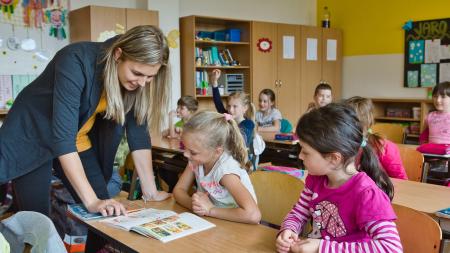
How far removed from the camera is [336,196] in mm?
1437

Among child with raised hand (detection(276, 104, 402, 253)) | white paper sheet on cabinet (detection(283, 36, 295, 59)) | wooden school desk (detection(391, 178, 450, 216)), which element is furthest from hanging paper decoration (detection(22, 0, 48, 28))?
child with raised hand (detection(276, 104, 402, 253))

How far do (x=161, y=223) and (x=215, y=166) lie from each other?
0.37 m

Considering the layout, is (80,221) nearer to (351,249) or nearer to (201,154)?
(201,154)

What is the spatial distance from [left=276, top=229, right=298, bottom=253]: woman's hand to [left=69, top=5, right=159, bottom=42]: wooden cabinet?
4.21m

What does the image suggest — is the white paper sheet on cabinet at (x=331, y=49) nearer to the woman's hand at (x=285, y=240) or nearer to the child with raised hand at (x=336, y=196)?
the child with raised hand at (x=336, y=196)

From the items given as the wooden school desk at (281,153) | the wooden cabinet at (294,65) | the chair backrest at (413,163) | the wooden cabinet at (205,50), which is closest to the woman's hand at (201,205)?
the chair backrest at (413,163)

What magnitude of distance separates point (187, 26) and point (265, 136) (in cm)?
217

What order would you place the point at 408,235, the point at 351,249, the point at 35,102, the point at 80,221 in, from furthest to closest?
the point at 35,102 < the point at 80,221 < the point at 408,235 < the point at 351,249

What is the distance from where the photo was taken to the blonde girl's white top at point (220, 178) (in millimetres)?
1864

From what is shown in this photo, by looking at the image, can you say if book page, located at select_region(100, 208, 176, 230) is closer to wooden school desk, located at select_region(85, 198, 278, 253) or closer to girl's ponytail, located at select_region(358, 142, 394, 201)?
wooden school desk, located at select_region(85, 198, 278, 253)

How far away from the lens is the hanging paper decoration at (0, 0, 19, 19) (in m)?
4.95

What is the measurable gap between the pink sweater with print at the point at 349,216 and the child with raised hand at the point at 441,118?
328 cm

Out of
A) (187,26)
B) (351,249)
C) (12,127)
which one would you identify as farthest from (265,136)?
(351,249)

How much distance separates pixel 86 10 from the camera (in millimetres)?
5148
